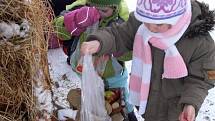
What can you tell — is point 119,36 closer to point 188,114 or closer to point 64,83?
point 188,114

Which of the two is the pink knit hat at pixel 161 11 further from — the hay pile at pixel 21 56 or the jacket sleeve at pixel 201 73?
the hay pile at pixel 21 56

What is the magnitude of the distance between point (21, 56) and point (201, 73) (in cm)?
84

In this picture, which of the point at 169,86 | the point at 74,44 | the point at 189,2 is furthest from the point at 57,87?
the point at 189,2

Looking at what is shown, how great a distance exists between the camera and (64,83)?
354cm

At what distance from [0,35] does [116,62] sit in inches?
46.2

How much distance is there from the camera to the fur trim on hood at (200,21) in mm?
1933

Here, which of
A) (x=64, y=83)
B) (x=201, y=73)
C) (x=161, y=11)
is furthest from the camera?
(x=64, y=83)

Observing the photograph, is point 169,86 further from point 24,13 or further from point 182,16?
point 24,13

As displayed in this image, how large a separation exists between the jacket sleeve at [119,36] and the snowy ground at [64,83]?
2.84ft

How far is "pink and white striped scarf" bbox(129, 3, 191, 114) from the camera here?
6.32 ft

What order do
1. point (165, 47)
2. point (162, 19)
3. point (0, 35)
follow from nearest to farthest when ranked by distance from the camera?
point (0, 35) → point (162, 19) → point (165, 47)

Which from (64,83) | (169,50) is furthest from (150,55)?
(64,83)

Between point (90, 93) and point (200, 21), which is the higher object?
point (200, 21)

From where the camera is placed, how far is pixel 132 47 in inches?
86.2
